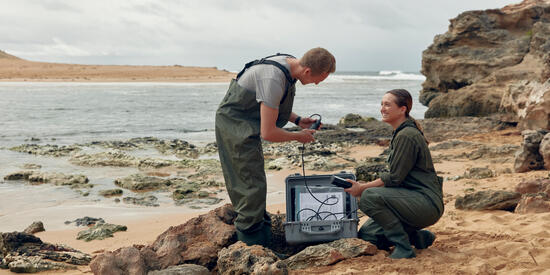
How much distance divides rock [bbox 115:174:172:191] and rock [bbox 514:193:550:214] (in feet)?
18.6

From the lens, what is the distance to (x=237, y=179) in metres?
4.12

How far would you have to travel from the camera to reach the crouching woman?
3.82 meters

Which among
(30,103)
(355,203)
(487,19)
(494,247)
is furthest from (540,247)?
(30,103)

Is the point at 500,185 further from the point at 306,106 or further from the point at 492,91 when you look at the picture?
the point at 306,106

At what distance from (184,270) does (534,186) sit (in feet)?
14.2

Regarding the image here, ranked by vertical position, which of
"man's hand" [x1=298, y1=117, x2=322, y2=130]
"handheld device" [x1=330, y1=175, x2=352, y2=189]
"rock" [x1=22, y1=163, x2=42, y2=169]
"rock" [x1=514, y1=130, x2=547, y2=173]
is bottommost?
"rock" [x1=22, y1=163, x2=42, y2=169]

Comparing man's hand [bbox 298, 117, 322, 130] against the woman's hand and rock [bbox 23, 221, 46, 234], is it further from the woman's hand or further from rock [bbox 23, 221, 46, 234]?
rock [bbox 23, 221, 46, 234]

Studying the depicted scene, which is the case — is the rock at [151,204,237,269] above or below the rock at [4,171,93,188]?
above

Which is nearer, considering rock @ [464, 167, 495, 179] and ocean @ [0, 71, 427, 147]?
rock @ [464, 167, 495, 179]

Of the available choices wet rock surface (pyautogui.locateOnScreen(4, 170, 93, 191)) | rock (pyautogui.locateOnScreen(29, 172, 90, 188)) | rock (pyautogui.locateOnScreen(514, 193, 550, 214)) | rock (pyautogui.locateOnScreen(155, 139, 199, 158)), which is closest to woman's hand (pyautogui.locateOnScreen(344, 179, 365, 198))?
rock (pyautogui.locateOnScreen(514, 193, 550, 214))

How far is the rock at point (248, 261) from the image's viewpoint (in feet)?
11.5

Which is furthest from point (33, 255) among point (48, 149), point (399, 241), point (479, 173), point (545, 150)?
point (48, 149)

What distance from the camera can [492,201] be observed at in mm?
5637

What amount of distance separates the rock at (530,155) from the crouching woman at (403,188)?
4.33m
